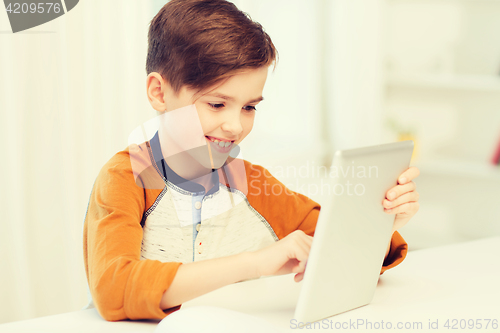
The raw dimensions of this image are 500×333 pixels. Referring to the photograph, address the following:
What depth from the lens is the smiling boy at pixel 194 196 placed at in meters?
0.67

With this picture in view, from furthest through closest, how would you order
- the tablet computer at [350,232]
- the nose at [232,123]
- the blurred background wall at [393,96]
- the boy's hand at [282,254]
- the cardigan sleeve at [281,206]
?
1. the blurred background wall at [393,96]
2. the cardigan sleeve at [281,206]
3. the nose at [232,123]
4. the boy's hand at [282,254]
5. the tablet computer at [350,232]

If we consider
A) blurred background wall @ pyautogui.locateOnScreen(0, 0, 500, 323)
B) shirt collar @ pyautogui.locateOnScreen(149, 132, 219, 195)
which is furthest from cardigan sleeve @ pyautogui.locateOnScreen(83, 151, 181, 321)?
blurred background wall @ pyautogui.locateOnScreen(0, 0, 500, 323)

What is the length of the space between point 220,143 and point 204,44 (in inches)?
6.8

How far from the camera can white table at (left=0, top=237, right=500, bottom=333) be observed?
63cm

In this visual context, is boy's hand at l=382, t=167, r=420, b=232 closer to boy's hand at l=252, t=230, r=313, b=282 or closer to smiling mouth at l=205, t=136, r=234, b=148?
boy's hand at l=252, t=230, r=313, b=282

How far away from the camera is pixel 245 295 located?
2.50ft

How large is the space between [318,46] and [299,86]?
281 mm

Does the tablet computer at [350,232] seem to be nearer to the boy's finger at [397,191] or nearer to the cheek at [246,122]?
the boy's finger at [397,191]

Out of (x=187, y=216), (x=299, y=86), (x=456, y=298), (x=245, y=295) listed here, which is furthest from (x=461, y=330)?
(x=299, y=86)

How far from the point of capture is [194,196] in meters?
0.98

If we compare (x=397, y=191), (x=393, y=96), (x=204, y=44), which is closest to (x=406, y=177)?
(x=397, y=191)

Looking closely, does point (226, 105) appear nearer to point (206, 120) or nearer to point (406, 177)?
point (206, 120)

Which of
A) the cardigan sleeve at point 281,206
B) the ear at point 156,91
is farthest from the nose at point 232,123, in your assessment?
the cardigan sleeve at point 281,206

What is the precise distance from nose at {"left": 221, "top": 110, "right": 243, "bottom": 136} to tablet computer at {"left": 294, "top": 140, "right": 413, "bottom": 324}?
284 millimetres
